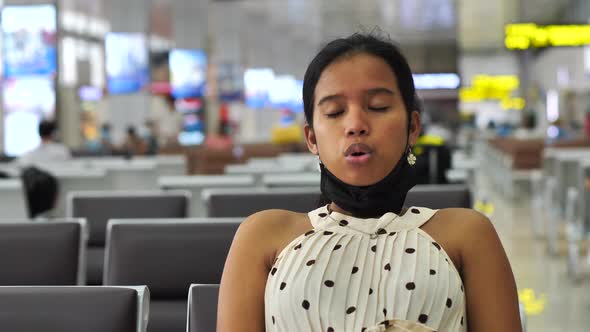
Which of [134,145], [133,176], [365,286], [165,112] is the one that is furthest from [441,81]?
[365,286]

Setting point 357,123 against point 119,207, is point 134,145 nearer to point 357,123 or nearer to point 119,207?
point 119,207

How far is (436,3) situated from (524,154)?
439 inches

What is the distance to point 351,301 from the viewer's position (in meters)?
1.73

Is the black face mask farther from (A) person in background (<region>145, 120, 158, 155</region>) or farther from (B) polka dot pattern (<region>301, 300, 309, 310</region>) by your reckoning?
(A) person in background (<region>145, 120, 158, 155</region>)

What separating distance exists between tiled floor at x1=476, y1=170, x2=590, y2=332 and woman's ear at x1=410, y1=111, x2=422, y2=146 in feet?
13.9

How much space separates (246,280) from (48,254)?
1786mm

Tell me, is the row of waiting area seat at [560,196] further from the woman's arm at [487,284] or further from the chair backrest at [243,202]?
the woman's arm at [487,284]

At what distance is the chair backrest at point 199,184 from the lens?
673 cm

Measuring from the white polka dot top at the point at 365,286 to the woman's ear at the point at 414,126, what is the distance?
0.20m

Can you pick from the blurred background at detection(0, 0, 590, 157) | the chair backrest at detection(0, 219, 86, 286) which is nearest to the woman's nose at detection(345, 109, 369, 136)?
the chair backrest at detection(0, 219, 86, 286)

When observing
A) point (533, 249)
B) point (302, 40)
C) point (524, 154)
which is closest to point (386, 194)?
point (533, 249)

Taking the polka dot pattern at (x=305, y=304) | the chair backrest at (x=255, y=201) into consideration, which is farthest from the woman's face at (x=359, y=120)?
the chair backrest at (x=255, y=201)

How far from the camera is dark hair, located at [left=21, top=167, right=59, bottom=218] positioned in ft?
22.3

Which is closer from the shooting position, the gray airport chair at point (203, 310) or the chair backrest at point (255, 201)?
the gray airport chair at point (203, 310)
